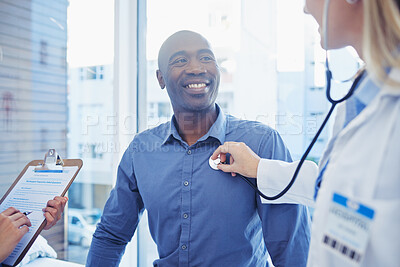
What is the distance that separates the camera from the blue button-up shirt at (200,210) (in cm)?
118

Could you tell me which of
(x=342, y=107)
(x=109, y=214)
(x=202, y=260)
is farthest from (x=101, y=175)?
(x=342, y=107)

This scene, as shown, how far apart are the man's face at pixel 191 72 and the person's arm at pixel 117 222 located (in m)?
0.40

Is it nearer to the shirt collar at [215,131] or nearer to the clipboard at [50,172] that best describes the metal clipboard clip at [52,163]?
the clipboard at [50,172]

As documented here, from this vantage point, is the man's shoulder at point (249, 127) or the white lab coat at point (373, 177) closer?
the white lab coat at point (373, 177)

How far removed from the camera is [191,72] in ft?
4.40

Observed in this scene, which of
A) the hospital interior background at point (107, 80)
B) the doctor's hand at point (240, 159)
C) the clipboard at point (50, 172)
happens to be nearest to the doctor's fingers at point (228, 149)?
the doctor's hand at point (240, 159)

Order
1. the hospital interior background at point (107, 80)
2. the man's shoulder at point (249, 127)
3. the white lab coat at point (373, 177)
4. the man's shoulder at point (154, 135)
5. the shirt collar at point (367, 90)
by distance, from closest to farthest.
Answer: the white lab coat at point (373, 177)
the shirt collar at point (367, 90)
the man's shoulder at point (249, 127)
the man's shoulder at point (154, 135)
the hospital interior background at point (107, 80)

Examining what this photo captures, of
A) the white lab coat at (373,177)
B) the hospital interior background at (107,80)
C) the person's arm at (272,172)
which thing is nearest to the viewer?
the white lab coat at (373,177)

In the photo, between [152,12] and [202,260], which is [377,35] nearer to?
[202,260]

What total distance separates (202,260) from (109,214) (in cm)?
47

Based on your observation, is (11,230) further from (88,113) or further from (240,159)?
(88,113)

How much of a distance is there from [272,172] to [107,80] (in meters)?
1.50

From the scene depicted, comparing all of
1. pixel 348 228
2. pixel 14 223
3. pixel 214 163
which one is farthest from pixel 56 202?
pixel 348 228

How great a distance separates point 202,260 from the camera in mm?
1224
